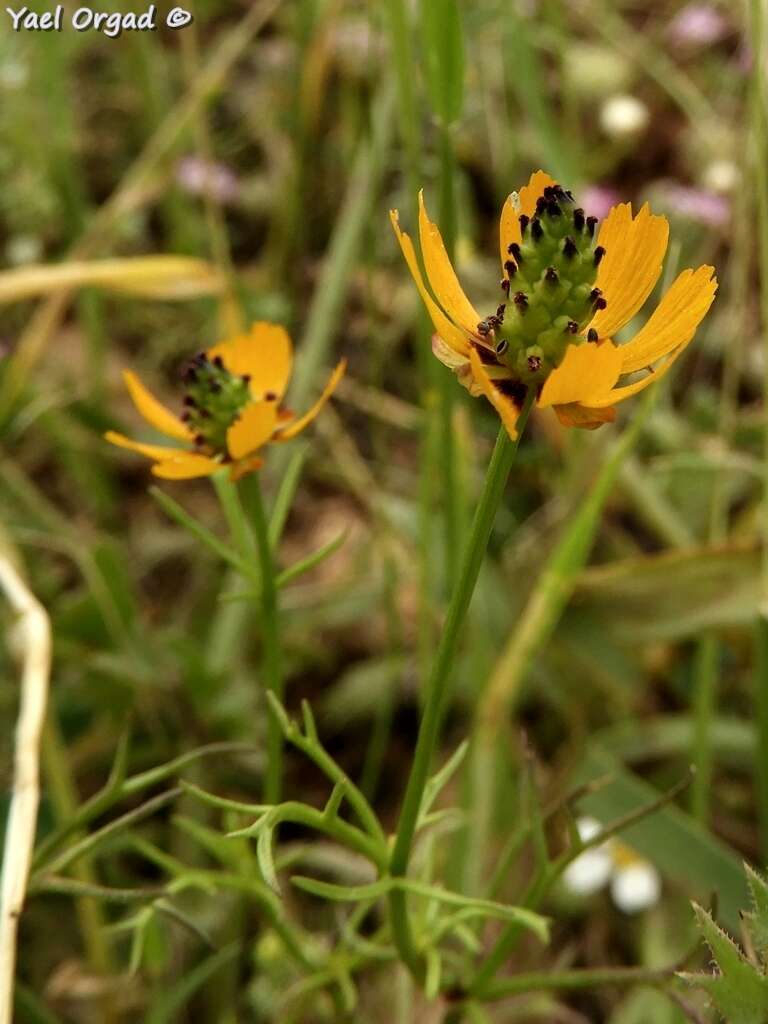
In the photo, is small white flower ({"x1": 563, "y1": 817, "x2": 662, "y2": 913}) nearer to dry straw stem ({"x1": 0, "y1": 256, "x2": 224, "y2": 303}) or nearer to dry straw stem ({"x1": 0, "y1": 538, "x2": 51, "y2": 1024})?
dry straw stem ({"x1": 0, "y1": 538, "x2": 51, "y2": 1024})

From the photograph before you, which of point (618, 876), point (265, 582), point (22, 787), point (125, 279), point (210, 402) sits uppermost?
point (125, 279)

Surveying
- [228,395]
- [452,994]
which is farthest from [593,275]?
[452,994]

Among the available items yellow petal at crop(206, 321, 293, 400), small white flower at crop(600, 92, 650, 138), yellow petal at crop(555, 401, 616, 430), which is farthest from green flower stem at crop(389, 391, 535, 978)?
small white flower at crop(600, 92, 650, 138)

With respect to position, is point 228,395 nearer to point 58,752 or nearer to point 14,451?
point 58,752

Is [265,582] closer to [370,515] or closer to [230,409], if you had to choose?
[230,409]

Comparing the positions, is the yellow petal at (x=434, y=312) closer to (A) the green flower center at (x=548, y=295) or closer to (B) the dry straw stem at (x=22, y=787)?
(A) the green flower center at (x=548, y=295)

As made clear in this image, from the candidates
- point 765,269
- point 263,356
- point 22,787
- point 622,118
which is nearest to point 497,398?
point 263,356
